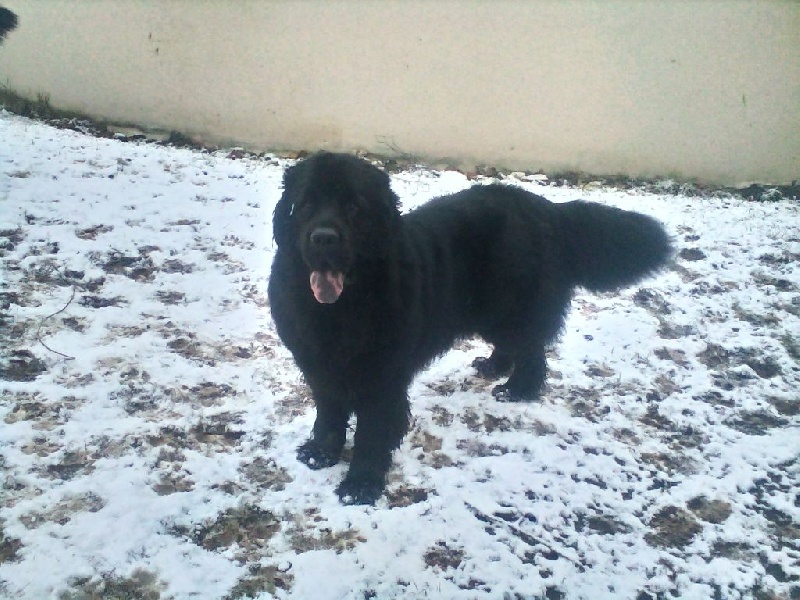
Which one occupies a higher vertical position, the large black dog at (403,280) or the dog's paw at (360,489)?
the large black dog at (403,280)

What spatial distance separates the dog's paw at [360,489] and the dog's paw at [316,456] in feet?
0.57

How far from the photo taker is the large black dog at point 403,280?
95.7 inches

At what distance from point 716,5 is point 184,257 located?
640 cm

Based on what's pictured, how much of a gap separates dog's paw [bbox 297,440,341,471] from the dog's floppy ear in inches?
40.4

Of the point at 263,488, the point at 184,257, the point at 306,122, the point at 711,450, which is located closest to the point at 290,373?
the point at 263,488

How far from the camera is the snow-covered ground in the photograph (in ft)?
7.36

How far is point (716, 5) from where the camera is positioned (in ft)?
21.1

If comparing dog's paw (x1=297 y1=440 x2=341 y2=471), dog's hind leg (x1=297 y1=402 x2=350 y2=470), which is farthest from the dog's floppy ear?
dog's paw (x1=297 y1=440 x2=341 y2=471)

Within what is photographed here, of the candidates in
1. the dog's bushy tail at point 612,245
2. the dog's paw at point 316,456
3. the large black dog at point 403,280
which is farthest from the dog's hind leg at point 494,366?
the dog's paw at point 316,456

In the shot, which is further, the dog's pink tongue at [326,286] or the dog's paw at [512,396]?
the dog's paw at [512,396]

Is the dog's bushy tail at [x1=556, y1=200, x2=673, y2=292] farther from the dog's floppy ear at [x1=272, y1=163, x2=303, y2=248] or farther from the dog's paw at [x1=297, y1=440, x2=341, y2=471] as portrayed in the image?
the dog's paw at [x1=297, y1=440, x2=341, y2=471]

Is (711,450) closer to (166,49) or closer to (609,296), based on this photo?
(609,296)

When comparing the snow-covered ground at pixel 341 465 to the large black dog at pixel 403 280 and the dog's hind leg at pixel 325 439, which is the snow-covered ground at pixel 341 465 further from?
the large black dog at pixel 403 280

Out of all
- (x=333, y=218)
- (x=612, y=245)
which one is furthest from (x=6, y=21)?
(x=612, y=245)
